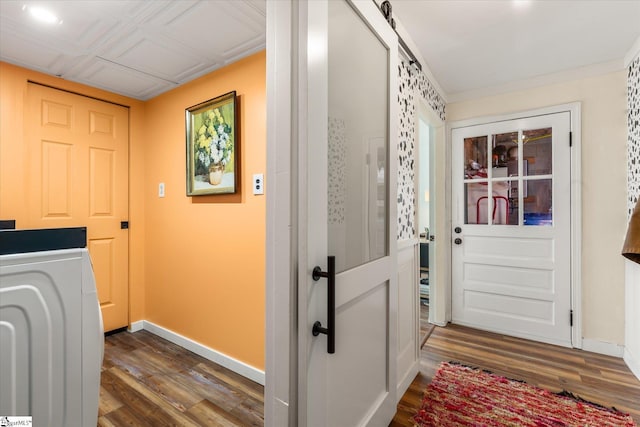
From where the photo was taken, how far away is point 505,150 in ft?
9.35

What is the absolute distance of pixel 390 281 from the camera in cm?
157

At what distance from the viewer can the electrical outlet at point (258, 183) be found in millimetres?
2074

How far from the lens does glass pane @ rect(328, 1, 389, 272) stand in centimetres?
115

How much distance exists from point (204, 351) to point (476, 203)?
9.11ft

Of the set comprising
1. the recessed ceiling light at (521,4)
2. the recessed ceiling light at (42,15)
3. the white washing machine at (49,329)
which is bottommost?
the white washing machine at (49,329)

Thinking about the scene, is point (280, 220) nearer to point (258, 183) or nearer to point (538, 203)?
point (258, 183)

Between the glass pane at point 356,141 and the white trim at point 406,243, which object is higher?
the glass pane at point 356,141

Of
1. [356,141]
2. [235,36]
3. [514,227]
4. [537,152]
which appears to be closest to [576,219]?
[514,227]

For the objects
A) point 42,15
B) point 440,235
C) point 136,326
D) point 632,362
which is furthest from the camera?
point 440,235

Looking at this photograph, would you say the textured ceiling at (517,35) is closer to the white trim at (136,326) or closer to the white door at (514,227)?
the white door at (514,227)

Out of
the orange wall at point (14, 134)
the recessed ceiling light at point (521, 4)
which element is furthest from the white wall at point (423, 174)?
the orange wall at point (14, 134)

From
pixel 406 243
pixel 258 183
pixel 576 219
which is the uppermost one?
pixel 258 183

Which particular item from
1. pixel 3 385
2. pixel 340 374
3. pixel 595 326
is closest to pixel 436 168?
pixel 595 326

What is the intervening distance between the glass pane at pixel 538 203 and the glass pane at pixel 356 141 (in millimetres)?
1943
